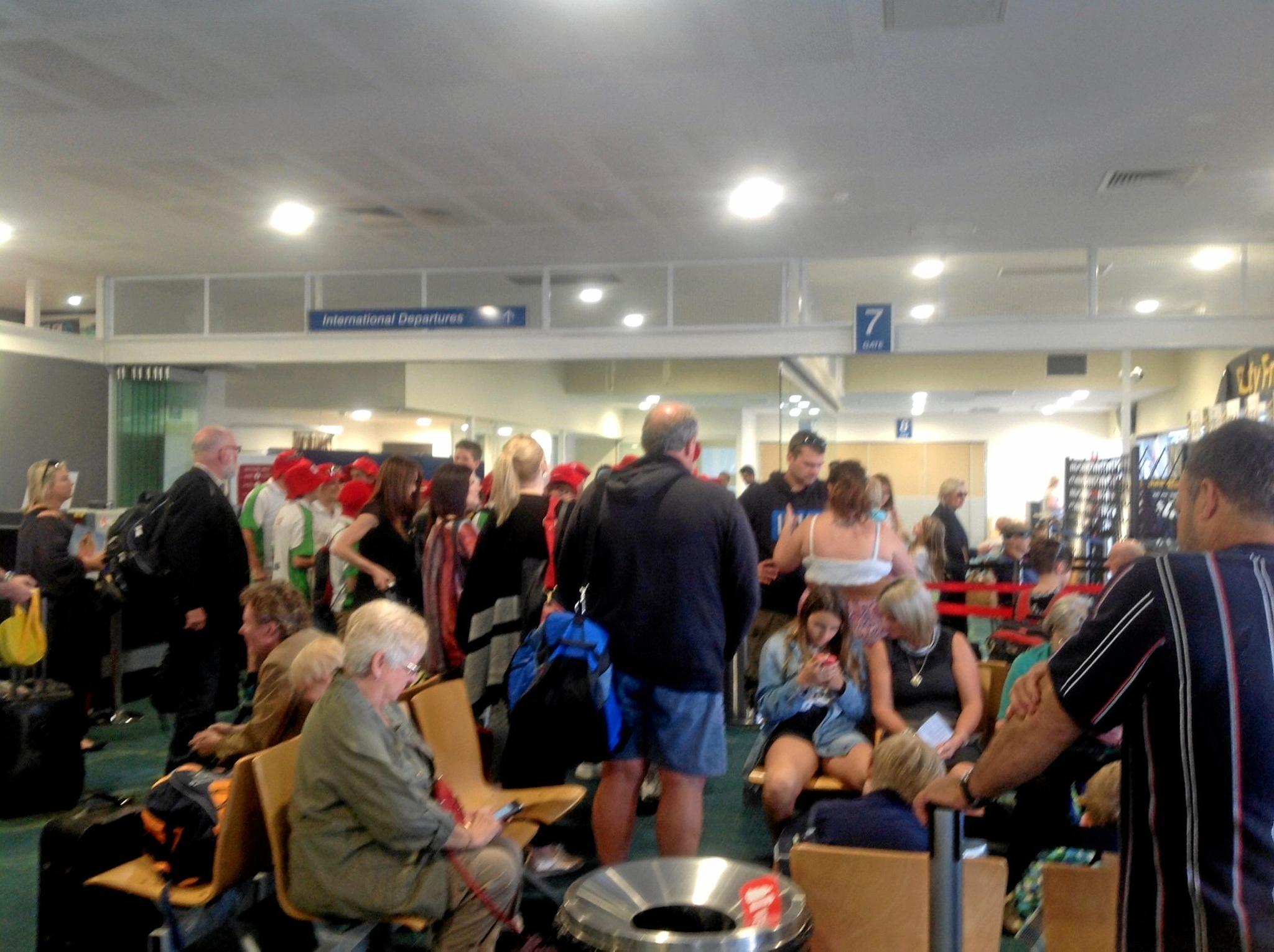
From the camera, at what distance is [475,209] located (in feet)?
20.2

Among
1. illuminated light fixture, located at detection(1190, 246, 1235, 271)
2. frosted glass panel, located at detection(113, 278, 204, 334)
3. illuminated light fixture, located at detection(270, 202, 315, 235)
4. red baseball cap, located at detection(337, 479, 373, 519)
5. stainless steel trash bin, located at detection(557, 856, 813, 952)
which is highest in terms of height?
illuminated light fixture, located at detection(1190, 246, 1235, 271)

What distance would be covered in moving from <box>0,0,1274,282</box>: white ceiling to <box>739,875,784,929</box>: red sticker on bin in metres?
2.87

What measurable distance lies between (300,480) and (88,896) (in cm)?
339

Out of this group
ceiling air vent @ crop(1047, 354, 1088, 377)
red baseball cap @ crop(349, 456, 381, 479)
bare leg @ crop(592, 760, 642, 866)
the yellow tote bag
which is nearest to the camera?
bare leg @ crop(592, 760, 642, 866)

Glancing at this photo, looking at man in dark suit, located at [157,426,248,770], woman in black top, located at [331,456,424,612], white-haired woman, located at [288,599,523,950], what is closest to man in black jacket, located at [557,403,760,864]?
white-haired woman, located at [288,599,523,950]

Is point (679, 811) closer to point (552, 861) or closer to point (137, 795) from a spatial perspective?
point (552, 861)

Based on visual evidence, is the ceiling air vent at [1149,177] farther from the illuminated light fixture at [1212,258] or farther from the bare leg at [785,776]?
the bare leg at [785,776]

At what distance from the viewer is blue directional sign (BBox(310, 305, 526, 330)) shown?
7770mm

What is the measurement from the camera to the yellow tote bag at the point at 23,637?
465 cm

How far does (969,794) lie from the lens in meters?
1.58

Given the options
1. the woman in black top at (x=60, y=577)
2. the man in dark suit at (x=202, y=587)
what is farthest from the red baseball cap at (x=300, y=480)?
the man in dark suit at (x=202, y=587)

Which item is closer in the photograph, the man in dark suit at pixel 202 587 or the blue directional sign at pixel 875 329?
the man in dark suit at pixel 202 587

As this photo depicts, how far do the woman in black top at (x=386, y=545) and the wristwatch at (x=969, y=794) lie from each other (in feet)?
11.4

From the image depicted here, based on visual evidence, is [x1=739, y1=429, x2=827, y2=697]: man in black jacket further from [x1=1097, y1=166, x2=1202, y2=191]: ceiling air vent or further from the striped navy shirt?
the striped navy shirt
